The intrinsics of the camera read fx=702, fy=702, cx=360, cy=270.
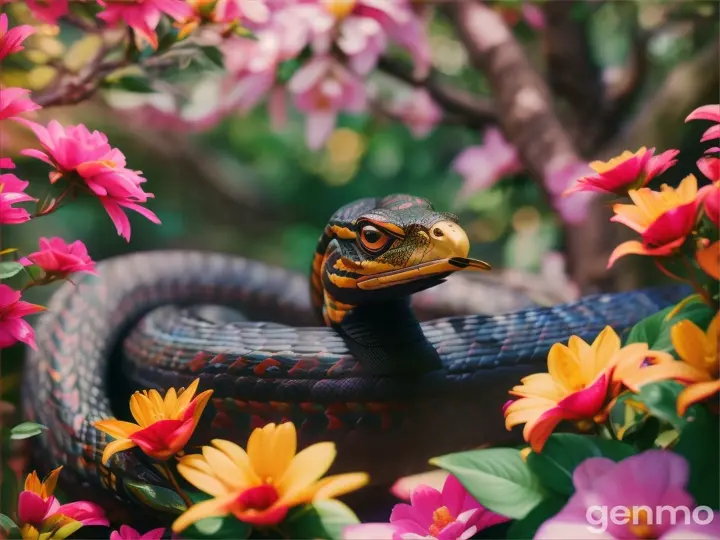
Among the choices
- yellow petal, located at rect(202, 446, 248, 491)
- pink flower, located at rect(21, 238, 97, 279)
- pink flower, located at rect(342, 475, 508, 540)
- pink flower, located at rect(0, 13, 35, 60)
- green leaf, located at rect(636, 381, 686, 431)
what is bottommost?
pink flower, located at rect(342, 475, 508, 540)

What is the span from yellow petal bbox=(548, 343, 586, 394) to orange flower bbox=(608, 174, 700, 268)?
7cm

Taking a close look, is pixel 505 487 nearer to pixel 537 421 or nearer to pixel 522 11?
pixel 537 421

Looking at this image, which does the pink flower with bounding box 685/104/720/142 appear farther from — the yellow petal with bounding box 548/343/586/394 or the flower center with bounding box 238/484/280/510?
the flower center with bounding box 238/484/280/510

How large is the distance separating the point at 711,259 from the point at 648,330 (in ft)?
0.19

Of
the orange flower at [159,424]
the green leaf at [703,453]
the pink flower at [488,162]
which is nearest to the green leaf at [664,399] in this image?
the green leaf at [703,453]

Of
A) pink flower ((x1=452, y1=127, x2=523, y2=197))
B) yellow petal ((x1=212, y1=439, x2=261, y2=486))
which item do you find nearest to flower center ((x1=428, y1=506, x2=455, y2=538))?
yellow petal ((x1=212, y1=439, x2=261, y2=486))

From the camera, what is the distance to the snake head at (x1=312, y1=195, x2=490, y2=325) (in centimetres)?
42

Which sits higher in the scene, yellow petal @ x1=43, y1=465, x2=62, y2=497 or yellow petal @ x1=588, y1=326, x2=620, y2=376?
yellow petal @ x1=588, y1=326, x2=620, y2=376

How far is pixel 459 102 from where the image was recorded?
1009mm

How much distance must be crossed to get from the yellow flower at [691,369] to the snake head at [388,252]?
116 mm

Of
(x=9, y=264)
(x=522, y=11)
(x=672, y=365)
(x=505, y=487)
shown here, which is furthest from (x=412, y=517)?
Answer: (x=522, y=11)

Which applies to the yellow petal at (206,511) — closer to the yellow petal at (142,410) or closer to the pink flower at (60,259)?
the yellow petal at (142,410)

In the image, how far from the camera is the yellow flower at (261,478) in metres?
0.33

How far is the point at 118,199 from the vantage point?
43 centimetres
